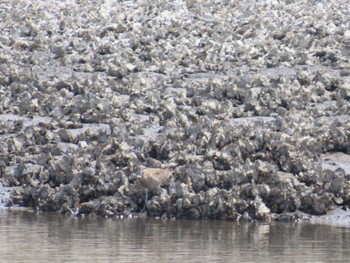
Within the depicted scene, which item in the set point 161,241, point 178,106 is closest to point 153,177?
point 161,241

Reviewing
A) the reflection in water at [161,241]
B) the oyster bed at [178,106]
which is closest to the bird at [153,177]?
the oyster bed at [178,106]

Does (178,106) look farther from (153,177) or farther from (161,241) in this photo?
(161,241)

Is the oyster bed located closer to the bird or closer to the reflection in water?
the bird

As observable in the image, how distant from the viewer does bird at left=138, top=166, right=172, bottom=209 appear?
57.5 feet

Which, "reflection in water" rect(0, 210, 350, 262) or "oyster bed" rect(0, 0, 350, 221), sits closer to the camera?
"reflection in water" rect(0, 210, 350, 262)

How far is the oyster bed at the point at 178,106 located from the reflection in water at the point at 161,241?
0.71 m

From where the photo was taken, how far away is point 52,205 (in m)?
17.7

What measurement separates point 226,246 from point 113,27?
1285cm

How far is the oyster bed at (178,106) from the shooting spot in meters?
17.4

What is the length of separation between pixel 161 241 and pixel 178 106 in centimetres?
667

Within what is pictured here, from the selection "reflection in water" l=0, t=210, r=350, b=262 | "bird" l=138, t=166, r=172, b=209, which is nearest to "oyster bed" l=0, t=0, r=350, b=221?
"bird" l=138, t=166, r=172, b=209

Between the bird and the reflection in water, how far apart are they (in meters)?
0.75

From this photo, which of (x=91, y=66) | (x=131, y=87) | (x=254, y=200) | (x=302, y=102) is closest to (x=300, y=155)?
Answer: (x=254, y=200)

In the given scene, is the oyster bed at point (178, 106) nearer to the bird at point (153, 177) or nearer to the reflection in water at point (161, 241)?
the bird at point (153, 177)
